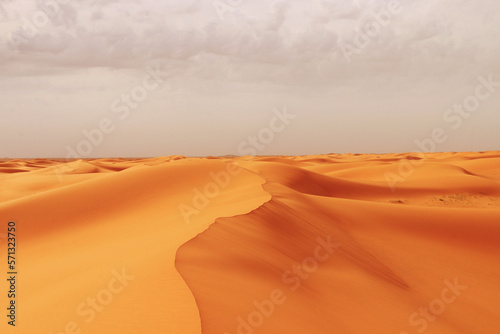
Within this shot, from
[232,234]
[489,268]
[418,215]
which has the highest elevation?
[232,234]

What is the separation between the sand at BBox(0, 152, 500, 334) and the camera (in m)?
4.04

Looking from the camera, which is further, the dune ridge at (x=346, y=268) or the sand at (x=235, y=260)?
the dune ridge at (x=346, y=268)

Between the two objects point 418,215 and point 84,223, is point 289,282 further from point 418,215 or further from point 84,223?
point 418,215

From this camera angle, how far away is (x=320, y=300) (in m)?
5.27

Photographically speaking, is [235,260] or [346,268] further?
[346,268]

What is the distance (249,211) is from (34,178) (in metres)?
18.3

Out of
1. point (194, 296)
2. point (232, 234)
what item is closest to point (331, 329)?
point (194, 296)

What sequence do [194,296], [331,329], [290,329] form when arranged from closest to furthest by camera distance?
[194,296]
[290,329]
[331,329]

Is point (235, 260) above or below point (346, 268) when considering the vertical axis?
above

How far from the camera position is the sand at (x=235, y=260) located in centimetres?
404

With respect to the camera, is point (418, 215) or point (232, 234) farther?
point (418, 215)

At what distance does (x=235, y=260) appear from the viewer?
534 cm

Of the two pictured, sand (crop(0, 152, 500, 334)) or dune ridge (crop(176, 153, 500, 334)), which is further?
dune ridge (crop(176, 153, 500, 334))

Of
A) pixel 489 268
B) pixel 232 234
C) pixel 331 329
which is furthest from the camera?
pixel 489 268
